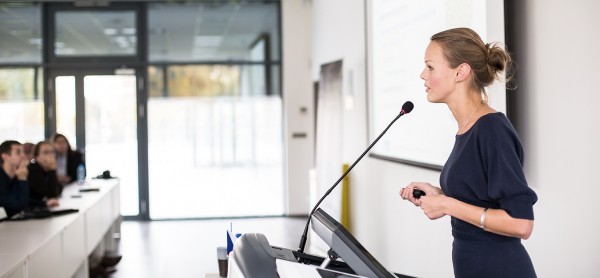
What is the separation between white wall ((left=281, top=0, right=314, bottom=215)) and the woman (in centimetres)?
858

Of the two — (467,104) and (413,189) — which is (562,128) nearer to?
(467,104)

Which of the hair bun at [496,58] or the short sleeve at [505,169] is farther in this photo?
the hair bun at [496,58]

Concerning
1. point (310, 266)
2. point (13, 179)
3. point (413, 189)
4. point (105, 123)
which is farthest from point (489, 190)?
point (105, 123)

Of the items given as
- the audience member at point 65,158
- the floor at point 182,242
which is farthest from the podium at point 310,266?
the audience member at point 65,158

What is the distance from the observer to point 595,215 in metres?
2.48

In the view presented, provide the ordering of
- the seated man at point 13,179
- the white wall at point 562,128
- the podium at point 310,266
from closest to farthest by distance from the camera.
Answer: the podium at point 310,266 → the white wall at point 562,128 → the seated man at point 13,179

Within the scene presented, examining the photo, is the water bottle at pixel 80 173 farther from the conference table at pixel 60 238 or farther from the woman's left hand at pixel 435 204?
the woman's left hand at pixel 435 204

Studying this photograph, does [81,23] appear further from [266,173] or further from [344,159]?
[344,159]

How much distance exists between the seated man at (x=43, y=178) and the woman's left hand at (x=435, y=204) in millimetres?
5547

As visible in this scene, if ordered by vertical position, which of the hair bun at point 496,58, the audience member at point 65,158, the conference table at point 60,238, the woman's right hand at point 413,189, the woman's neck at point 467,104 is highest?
the hair bun at point 496,58

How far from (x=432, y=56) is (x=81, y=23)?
932cm

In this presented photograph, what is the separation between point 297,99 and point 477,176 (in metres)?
8.79

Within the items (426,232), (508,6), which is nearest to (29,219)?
(426,232)

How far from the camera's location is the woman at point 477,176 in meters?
1.84
